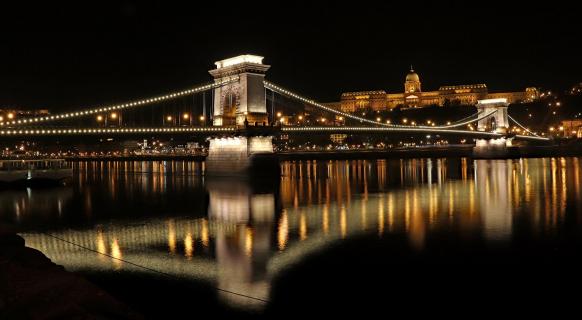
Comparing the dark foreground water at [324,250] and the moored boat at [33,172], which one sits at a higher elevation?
the moored boat at [33,172]

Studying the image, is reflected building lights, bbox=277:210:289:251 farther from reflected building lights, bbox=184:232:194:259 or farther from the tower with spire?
the tower with spire

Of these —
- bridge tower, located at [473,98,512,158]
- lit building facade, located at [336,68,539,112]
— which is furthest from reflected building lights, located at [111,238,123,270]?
lit building facade, located at [336,68,539,112]

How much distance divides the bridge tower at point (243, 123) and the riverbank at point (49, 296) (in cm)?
2325

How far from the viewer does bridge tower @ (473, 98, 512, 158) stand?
60.3 m

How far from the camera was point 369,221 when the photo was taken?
15.4 m

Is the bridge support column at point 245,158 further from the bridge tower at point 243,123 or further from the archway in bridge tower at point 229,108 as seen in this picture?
the archway in bridge tower at point 229,108

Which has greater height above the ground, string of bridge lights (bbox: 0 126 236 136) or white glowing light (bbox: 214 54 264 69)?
white glowing light (bbox: 214 54 264 69)

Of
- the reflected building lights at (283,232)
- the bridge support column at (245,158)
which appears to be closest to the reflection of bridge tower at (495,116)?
the bridge support column at (245,158)

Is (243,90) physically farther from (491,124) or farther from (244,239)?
(491,124)

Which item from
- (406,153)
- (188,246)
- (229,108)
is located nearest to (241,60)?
(229,108)

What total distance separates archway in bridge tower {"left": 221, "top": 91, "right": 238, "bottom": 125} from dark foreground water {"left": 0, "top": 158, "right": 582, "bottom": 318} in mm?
13250

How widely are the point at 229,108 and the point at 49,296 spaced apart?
29204 mm

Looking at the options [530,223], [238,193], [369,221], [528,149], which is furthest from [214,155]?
[528,149]

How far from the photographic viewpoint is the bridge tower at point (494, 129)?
60.3 metres
